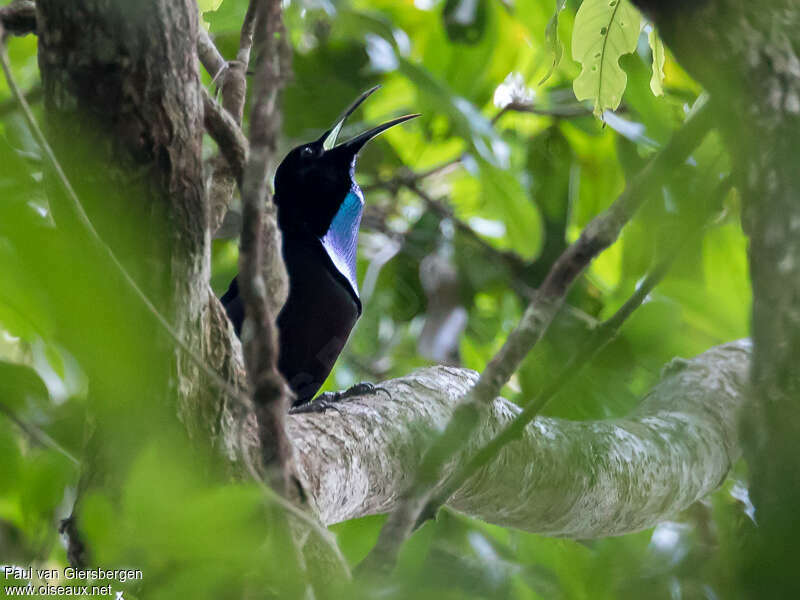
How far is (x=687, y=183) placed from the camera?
1.05 meters

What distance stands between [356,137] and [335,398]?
3.76 feet

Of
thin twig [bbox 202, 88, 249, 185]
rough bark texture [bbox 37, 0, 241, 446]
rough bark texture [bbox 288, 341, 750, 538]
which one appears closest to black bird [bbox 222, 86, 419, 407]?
rough bark texture [bbox 288, 341, 750, 538]

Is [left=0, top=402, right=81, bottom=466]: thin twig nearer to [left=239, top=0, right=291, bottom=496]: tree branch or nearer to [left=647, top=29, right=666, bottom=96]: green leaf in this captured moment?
[left=239, top=0, right=291, bottom=496]: tree branch

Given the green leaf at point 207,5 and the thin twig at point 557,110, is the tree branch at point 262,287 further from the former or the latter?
the thin twig at point 557,110

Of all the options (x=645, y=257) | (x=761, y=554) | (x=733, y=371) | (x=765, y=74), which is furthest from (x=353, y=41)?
(x=761, y=554)

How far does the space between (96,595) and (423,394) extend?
3.28ft

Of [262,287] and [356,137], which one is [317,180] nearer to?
Result: [356,137]

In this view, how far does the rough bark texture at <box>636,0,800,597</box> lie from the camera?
75 cm

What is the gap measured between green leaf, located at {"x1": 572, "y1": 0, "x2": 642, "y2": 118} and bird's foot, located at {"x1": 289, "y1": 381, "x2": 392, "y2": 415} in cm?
75

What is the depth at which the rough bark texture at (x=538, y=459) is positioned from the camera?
154 cm

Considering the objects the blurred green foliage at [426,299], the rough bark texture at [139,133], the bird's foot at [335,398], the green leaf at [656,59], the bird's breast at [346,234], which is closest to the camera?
the blurred green foliage at [426,299]

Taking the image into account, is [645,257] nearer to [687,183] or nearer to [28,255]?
[687,183]

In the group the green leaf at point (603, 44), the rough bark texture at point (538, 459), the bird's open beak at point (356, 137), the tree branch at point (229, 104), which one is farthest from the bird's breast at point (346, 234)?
the green leaf at point (603, 44)

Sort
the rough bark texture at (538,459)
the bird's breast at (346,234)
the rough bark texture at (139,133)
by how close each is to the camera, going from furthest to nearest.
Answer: the bird's breast at (346,234) < the rough bark texture at (538,459) < the rough bark texture at (139,133)
